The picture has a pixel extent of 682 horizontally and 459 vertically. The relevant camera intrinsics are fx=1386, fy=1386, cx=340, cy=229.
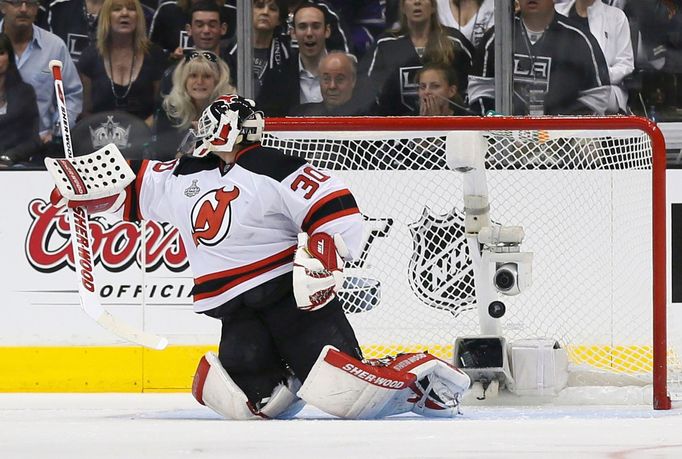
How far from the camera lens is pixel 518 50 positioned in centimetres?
562

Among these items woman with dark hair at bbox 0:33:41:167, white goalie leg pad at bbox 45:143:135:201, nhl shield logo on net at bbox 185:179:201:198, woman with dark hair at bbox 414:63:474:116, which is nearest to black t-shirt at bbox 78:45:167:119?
woman with dark hair at bbox 0:33:41:167

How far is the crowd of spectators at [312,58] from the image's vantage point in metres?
5.61

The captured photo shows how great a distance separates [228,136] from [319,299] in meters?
0.52

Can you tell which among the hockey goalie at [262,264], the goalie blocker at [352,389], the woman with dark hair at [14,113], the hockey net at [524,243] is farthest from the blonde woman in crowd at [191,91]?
the goalie blocker at [352,389]

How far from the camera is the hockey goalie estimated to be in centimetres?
361

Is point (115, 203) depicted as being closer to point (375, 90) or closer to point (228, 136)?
point (228, 136)

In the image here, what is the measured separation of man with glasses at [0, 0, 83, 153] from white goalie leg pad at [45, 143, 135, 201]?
194 cm


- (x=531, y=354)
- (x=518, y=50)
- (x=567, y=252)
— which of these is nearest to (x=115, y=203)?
(x=531, y=354)

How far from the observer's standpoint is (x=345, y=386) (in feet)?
11.8

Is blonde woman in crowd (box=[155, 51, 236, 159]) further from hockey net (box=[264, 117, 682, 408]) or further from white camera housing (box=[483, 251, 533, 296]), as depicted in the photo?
white camera housing (box=[483, 251, 533, 296])

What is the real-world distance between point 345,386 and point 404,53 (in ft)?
7.92

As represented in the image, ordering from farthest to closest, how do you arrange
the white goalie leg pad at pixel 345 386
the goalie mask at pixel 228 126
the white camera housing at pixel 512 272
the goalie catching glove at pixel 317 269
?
the white camera housing at pixel 512 272 → the goalie mask at pixel 228 126 → the white goalie leg pad at pixel 345 386 → the goalie catching glove at pixel 317 269

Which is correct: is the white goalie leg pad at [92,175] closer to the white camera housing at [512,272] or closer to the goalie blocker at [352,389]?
the goalie blocker at [352,389]

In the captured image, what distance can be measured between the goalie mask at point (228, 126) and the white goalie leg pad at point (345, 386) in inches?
24.2
